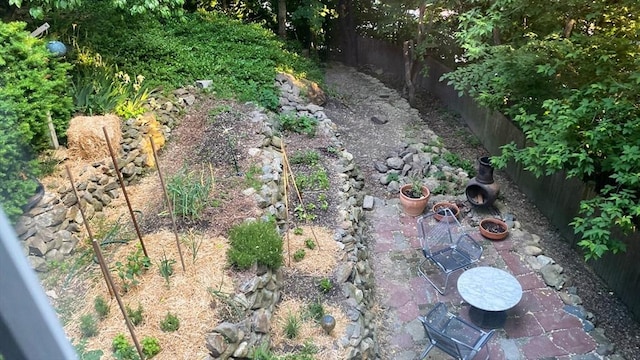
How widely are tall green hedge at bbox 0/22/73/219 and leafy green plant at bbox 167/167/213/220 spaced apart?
132cm

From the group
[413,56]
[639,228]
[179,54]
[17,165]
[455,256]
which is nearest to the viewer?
[17,165]

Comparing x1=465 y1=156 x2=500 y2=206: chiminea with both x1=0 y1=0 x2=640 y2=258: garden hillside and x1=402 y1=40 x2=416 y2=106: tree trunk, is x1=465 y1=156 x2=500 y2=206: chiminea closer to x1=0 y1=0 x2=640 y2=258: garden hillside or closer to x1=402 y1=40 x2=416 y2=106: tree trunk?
x1=0 y1=0 x2=640 y2=258: garden hillside

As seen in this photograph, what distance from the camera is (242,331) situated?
12.4ft

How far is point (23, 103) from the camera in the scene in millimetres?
4270

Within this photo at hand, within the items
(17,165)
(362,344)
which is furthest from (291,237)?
(17,165)

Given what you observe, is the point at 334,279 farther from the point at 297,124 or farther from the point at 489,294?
the point at 297,124

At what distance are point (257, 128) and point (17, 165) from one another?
3.21 metres

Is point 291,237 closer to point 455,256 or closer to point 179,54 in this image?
point 455,256

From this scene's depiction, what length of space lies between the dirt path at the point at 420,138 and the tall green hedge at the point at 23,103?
3.86 metres

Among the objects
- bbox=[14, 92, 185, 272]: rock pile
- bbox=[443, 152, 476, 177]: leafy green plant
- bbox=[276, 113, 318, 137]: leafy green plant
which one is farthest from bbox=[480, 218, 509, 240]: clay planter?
bbox=[14, 92, 185, 272]: rock pile

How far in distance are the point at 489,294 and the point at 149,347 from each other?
342cm

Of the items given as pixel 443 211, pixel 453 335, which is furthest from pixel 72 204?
pixel 443 211

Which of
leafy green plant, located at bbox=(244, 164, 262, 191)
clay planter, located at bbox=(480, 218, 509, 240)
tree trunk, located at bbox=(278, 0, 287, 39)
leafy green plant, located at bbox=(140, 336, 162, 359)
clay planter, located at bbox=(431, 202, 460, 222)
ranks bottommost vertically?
clay planter, located at bbox=(480, 218, 509, 240)

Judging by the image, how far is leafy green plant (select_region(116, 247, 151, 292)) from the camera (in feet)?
13.1
